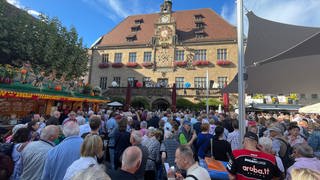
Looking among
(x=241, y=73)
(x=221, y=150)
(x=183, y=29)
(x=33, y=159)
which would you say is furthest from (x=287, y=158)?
(x=183, y=29)

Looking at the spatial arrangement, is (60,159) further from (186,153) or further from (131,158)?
(186,153)

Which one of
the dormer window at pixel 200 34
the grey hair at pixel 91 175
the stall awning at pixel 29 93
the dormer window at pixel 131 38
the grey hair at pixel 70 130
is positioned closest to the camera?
the grey hair at pixel 91 175

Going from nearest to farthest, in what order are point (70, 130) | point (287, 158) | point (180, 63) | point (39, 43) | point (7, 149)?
point (7, 149)
point (70, 130)
point (287, 158)
point (39, 43)
point (180, 63)

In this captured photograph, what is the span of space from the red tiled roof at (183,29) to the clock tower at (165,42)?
56.2 inches

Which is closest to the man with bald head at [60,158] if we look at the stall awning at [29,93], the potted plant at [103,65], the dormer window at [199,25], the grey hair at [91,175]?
the grey hair at [91,175]

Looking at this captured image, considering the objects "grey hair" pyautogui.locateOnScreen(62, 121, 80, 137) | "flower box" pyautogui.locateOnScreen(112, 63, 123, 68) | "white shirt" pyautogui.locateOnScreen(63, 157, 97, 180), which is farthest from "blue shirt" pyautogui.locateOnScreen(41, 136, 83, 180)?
"flower box" pyautogui.locateOnScreen(112, 63, 123, 68)

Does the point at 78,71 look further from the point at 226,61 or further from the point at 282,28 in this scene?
the point at 282,28

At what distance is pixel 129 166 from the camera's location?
7.78ft

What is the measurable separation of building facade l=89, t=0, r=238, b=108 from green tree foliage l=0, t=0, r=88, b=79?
817cm

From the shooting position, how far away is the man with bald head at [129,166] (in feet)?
7.66

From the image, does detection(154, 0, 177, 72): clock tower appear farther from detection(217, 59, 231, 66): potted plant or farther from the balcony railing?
detection(217, 59, 231, 66): potted plant

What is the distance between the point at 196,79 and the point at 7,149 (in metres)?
25.8

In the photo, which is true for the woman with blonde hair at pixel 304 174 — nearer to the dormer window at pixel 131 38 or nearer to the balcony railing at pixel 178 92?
the balcony railing at pixel 178 92

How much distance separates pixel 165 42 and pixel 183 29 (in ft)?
12.5
